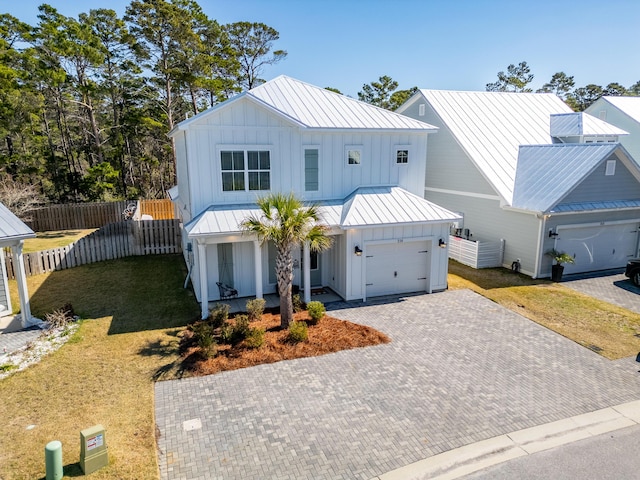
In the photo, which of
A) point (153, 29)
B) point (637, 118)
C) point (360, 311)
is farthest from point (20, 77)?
point (637, 118)

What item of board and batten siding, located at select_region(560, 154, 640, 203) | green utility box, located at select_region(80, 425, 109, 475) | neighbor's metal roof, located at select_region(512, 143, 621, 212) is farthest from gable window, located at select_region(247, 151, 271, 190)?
board and batten siding, located at select_region(560, 154, 640, 203)

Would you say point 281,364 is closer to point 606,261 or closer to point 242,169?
point 242,169

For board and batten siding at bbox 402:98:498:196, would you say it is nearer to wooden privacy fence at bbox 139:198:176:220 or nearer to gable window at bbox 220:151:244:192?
gable window at bbox 220:151:244:192

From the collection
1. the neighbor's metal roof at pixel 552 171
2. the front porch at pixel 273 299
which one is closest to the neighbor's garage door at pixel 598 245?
the neighbor's metal roof at pixel 552 171

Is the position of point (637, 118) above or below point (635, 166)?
above

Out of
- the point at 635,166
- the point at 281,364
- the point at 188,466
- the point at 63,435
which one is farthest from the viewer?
the point at 635,166

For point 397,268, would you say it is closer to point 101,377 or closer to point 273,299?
point 273,299
